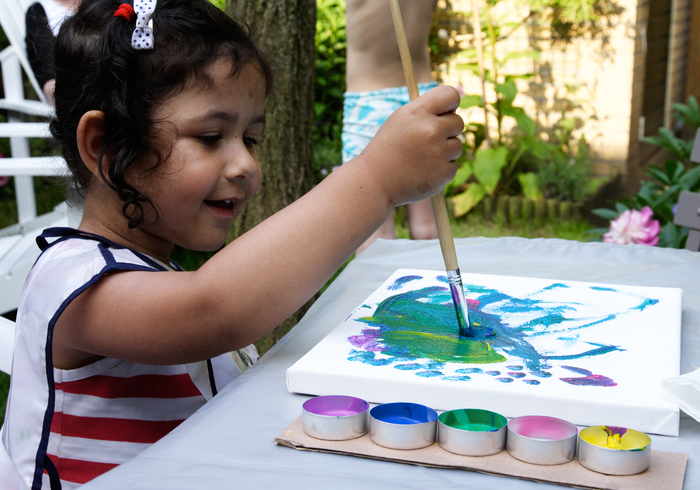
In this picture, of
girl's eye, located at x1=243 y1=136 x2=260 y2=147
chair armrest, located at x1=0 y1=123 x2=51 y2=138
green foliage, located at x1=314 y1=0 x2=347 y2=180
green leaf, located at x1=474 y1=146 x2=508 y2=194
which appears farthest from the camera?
green foliage, located at x1=314 y1=0 x2=347 y2=180

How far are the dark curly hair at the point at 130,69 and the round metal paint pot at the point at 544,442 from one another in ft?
1.85

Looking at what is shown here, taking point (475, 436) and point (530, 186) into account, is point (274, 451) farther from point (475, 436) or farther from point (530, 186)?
point (530, 186)

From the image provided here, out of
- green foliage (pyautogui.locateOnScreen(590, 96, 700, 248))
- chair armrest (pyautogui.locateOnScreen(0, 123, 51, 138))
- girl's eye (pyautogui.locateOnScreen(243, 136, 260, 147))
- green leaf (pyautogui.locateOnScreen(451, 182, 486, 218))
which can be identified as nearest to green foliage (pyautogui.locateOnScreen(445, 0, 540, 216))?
green leaf (pyautogui.locateOnScreen(451, 182, 486, 218))

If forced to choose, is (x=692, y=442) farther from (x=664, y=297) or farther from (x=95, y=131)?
(x=95, y=131)

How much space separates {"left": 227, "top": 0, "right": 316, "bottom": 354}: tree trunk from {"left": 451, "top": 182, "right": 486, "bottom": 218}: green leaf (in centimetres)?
209

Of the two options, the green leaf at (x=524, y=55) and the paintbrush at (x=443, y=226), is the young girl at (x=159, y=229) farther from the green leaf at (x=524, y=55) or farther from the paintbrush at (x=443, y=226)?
the green leaf at (x=524, y=55)

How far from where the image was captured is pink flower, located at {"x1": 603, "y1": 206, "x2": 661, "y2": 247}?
6.80ft

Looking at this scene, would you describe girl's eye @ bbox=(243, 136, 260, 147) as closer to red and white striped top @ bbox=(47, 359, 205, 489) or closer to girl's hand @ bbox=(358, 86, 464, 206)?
girl's hand @ bbox=(358, 86, 464, 206)

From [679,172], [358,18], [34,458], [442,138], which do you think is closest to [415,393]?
[442,138]

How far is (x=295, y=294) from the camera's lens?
27.7 inches

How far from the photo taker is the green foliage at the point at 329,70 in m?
4.55

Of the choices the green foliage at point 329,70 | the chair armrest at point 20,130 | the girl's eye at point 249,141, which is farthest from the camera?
the green foliage at point 329,70

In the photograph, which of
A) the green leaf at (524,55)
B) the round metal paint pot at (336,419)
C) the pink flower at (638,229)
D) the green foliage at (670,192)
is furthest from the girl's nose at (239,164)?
the green leaf at (524,55)

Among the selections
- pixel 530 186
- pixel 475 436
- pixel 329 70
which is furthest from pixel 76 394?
pixel 329 70
